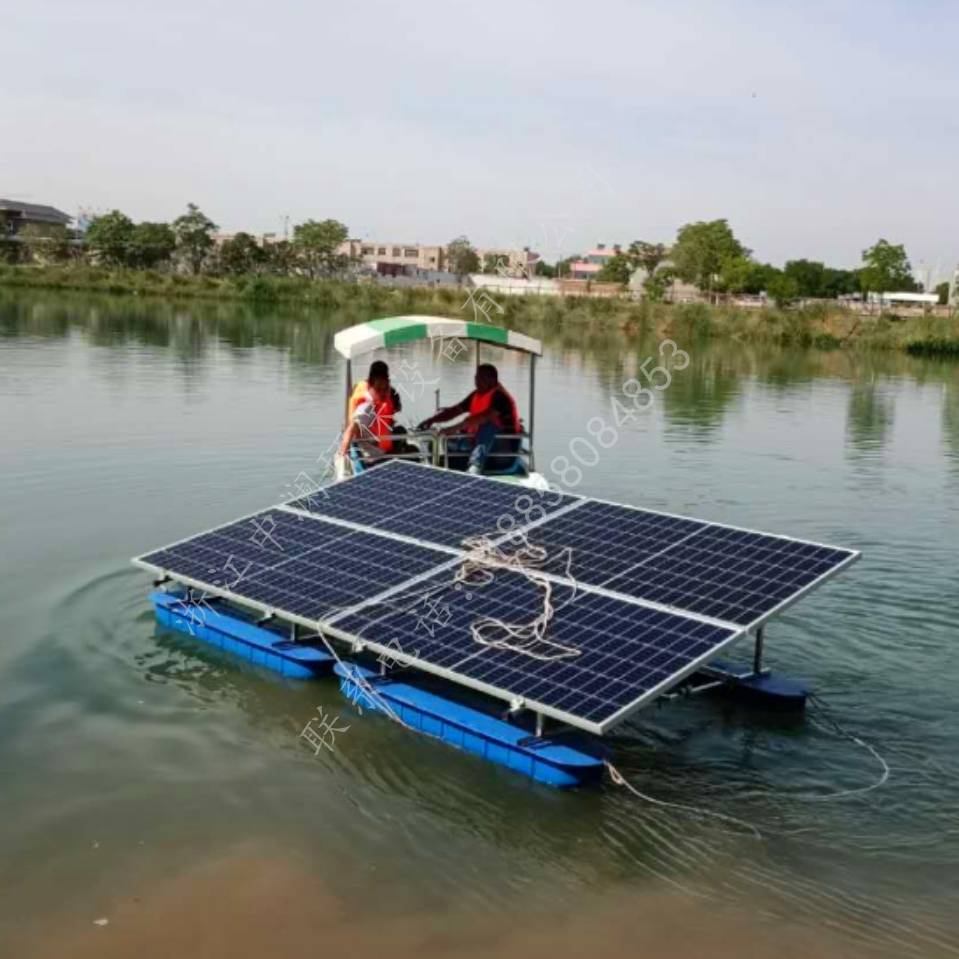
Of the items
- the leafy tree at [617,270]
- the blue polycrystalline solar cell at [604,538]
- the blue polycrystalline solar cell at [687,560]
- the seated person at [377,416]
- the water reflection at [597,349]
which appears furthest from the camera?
the leafy tree at [617,270]

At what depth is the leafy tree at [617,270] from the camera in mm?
111125

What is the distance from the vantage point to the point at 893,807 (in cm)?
823

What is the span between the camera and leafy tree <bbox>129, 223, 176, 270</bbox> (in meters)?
111

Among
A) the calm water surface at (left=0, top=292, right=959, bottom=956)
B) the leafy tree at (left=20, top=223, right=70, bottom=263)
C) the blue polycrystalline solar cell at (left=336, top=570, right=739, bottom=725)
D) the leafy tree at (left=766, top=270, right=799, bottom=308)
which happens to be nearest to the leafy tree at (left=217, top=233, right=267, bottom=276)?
the leafy tree at (left=20, top=223, right=70, bottom=263)

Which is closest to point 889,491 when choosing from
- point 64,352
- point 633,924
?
point 633,924

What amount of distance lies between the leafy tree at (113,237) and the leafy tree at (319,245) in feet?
53.1

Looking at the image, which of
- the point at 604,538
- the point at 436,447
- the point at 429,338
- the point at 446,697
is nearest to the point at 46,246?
the point at 429,338

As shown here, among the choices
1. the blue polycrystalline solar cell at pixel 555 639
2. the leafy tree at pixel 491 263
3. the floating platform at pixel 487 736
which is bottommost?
the floating platform at pixel 487 736

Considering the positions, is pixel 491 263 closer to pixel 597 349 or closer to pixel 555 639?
pixel 555 639

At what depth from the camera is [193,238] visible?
114 metres

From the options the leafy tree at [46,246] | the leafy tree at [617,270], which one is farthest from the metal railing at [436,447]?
the leafy tree at [46,246]

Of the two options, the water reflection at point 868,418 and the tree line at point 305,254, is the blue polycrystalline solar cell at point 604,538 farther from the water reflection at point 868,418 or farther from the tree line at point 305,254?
the tree line at point 305,254

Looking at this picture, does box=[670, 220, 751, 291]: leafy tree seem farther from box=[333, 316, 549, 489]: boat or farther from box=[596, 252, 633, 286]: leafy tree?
box=[333, 316, 549, 489]: boat

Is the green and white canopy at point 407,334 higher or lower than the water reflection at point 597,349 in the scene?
higher
